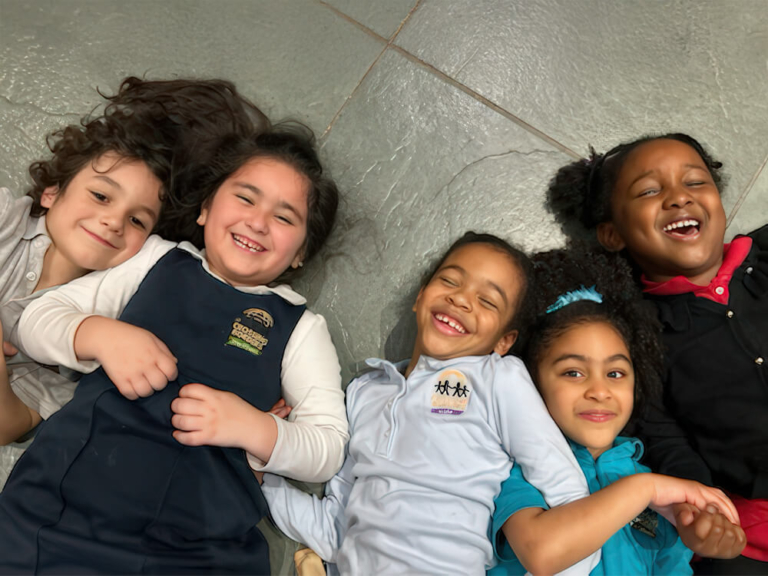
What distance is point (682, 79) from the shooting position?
61.2 inches

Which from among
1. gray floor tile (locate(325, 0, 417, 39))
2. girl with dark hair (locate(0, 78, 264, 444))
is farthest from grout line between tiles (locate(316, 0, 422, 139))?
girl with dark hair (locate(0, 78, 264, 444))

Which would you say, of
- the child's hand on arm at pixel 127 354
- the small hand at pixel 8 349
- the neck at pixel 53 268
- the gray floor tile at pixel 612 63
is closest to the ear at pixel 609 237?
the gray floor tile at pixel 612 63

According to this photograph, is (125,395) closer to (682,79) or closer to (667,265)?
(667,265)

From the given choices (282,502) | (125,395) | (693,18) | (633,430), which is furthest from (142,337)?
(693,18)

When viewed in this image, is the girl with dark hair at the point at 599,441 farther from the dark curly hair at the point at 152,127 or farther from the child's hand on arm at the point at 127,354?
the dark curly hair at the point at 152,127

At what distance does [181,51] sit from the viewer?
5.00ft

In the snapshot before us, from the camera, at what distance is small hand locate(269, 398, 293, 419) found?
1270mm

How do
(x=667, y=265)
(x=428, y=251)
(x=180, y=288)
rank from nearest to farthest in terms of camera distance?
(x=180, y=288) < (x=667, y=265) < (x=428, y=251)

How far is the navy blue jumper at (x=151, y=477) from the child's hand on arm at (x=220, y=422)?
0.10 ft

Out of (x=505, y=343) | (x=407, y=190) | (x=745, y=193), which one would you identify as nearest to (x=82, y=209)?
(x=407, y=190)

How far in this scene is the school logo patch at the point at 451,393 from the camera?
1183mm

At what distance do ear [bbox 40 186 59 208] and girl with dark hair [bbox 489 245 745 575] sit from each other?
1.18 metres

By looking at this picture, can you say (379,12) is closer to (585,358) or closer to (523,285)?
(523,285)

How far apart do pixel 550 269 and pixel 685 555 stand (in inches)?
26.6
